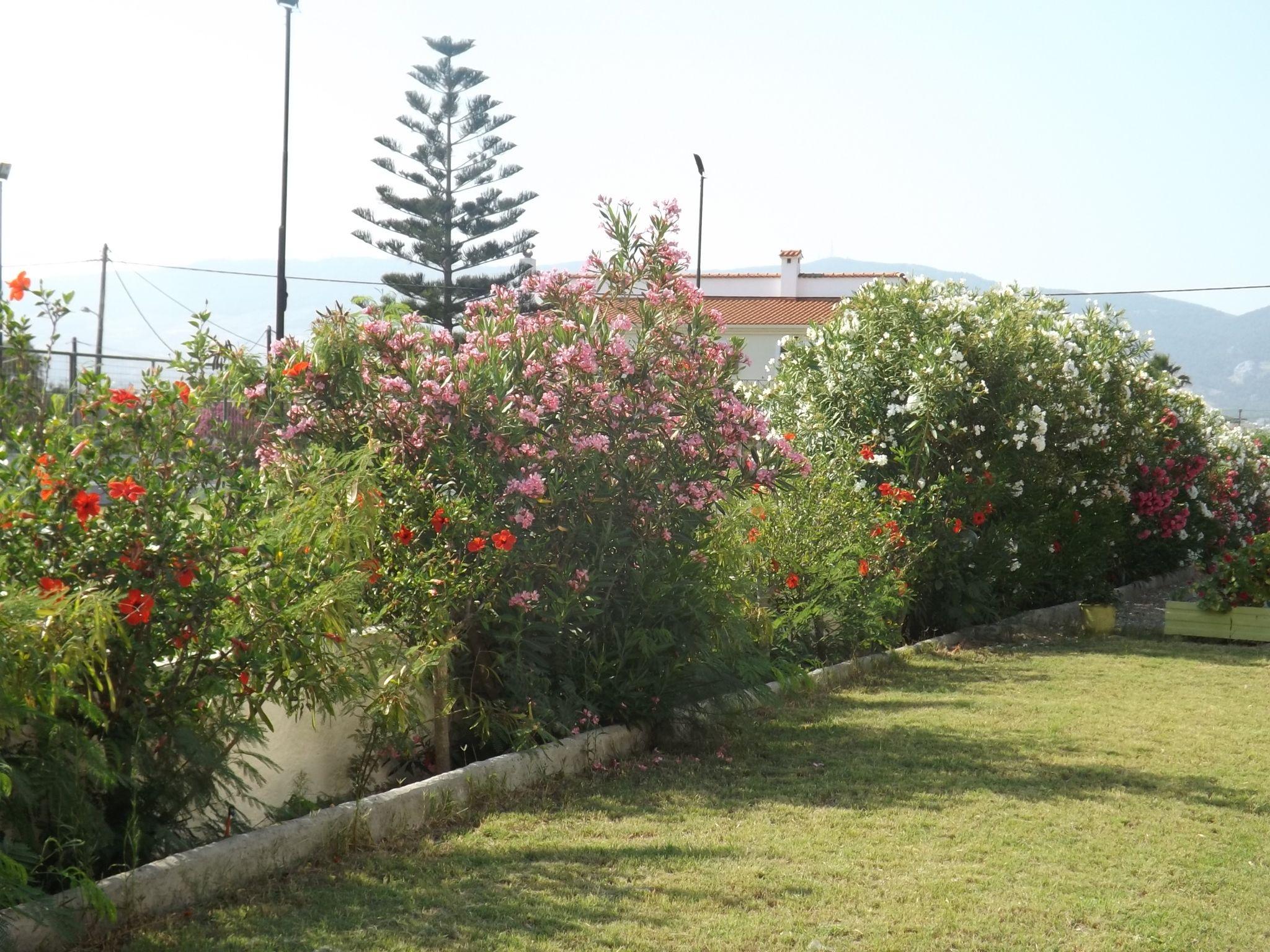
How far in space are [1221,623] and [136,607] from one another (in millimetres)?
10789

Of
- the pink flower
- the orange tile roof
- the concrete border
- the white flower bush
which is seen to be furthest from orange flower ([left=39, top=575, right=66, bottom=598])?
the orange tile roof

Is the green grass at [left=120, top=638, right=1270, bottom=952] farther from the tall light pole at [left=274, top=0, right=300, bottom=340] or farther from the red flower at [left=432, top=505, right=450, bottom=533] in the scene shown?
the tall light pole at [left=274, top=0, right=300, bottom=340]

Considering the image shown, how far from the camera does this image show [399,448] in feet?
19.2

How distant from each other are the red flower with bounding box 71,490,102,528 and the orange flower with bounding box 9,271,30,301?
0.76m

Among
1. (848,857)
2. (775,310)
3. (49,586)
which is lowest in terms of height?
(848,857)

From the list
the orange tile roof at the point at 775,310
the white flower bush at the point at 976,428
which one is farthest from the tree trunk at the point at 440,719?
the orange tile roof at the point at 775,310

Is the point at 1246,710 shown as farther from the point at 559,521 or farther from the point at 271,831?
the point at 271,831

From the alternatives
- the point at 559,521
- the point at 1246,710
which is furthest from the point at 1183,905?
the point at 1246,710

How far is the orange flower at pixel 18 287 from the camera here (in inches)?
160

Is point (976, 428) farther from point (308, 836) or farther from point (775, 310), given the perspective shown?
point (775, 310)

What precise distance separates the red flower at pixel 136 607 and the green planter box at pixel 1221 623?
10658 millimetres

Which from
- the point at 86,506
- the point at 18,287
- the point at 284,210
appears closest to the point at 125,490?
the point at 86,506

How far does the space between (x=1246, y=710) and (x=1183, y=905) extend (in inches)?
174

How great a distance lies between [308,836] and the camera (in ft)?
14.6
